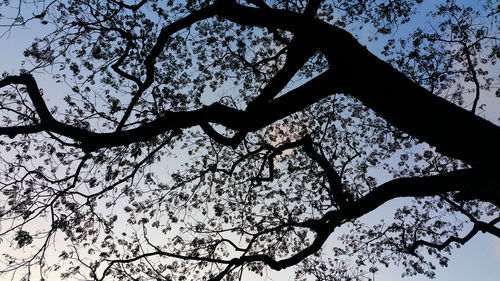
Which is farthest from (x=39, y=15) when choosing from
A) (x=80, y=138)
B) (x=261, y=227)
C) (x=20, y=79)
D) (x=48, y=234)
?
(x=261, y=227)

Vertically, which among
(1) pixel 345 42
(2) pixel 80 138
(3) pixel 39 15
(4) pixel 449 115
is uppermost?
(3) pixel 39 15

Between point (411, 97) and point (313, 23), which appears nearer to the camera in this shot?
point (411, 97)

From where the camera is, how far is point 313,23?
5.86 metres

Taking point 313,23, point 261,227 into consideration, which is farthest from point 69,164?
point 313,23

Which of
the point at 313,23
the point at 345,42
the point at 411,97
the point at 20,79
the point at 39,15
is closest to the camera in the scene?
the point at 411,97

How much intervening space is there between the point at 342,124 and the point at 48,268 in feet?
34.2

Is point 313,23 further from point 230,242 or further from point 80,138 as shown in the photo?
point 230,242

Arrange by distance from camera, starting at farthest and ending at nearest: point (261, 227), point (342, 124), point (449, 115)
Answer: point (342, 124) → point (261, 227) → point (449, 115)

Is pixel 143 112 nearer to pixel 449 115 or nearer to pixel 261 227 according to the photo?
pixel 261 227

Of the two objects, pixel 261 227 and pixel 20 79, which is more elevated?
pixel 20 79

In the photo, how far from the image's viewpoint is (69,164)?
369 inches

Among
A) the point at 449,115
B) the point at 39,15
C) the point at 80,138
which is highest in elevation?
the point at 39,15

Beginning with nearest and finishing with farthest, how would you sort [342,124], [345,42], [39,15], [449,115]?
[449,115], [345,42], [39,15], [342,124]

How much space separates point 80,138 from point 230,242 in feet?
14.4
